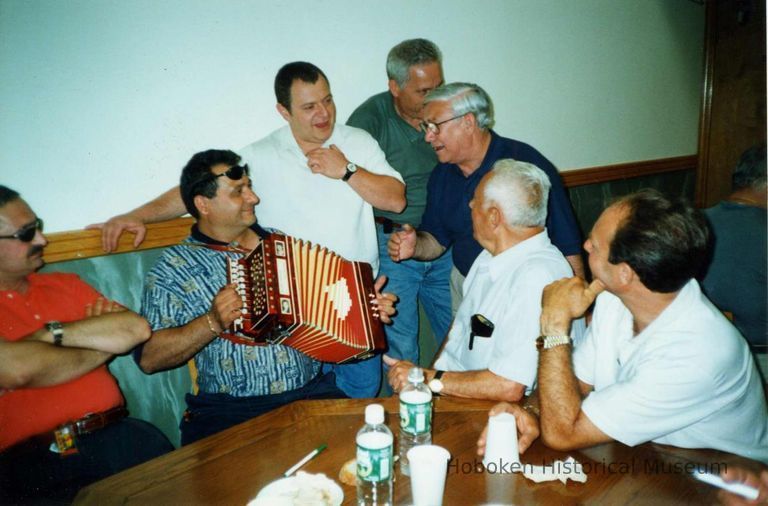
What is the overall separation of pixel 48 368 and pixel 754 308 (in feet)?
9.36

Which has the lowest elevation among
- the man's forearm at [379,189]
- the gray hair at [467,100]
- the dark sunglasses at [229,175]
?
the man's forearm at [379,189]

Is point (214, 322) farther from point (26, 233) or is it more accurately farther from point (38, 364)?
point (26, 233)

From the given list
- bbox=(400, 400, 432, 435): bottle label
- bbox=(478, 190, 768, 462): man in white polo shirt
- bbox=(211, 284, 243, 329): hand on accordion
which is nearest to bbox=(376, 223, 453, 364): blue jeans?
bbox=(211, 284, 243, 329): hand on accordion

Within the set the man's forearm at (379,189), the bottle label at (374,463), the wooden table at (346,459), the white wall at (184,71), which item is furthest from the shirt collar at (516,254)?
the white wall at (184,71)

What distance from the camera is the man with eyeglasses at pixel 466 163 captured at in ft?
8.86

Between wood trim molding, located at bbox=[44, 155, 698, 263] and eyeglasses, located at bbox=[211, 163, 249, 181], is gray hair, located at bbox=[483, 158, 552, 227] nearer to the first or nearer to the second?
eyeglasses, located at bbox=[211, 163, 249, 181]

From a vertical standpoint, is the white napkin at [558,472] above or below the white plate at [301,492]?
below

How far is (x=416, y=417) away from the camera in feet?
4.34

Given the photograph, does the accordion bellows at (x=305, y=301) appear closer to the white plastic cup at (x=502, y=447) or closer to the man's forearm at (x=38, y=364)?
the man's forearm at (x=38, y=364)

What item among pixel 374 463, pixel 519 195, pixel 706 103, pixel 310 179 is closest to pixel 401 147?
pixel 310 179

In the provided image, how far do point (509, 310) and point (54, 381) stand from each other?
161cm

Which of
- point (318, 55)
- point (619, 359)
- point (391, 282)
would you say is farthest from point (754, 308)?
point (318, 55)

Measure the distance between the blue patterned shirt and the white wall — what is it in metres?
0.66

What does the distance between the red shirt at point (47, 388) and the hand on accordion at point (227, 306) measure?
0.52 metres
